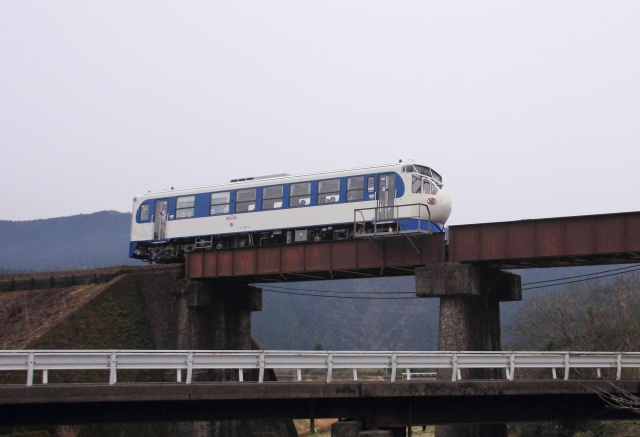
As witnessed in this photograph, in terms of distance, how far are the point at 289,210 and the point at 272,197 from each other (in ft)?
4.29

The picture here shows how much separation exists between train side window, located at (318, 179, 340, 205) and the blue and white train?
48mm

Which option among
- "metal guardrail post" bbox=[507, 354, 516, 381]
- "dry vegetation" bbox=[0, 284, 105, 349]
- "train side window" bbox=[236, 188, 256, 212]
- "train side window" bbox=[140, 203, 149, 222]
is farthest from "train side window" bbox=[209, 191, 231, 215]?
"metal guardrail post" bbox=[507, 354, 516, 381]

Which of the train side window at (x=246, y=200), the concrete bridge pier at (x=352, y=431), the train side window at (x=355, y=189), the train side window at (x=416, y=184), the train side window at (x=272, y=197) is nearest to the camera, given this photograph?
the concrete bridge pier at (x=352, y=431)

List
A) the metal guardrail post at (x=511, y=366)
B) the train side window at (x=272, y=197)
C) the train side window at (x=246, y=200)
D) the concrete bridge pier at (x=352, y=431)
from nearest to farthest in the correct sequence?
the concrete bridge pier at (x=352, y=431) < the metal guardrail post at (x=511, y=366) < the train side window at (x=272, y=197) < the train side window at (x=246, y=200)

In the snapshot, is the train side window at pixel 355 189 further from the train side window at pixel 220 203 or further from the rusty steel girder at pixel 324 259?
the train side window at pixel 220 203

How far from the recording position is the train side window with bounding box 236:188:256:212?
42469 mm

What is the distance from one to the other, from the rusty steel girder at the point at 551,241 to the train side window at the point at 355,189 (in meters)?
5.10

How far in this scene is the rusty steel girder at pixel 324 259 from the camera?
3672cm

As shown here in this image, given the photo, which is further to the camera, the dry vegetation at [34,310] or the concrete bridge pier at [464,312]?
the dry vegetation at [34,310]

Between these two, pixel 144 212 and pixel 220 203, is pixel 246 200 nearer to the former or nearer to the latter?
pixel 220 203

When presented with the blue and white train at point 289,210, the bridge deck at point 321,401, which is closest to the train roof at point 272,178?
the blue and white train at point 289,210

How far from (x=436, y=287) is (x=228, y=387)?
15953 millimetres

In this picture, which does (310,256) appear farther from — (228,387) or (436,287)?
(228,387)

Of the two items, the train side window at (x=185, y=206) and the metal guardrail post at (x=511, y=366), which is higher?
the train side window at (x=185, y=206)
